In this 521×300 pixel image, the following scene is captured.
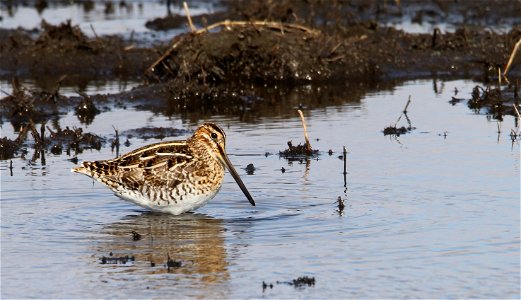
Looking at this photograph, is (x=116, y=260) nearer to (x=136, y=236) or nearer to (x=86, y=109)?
(x=136, y=236)

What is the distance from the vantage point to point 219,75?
1455cm

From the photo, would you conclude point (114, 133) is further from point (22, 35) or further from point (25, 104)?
point (22, 35)

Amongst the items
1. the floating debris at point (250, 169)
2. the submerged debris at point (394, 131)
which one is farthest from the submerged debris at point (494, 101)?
the floating debris at point (250, 169)

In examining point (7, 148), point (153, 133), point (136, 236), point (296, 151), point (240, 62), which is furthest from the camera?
point (240, 62)

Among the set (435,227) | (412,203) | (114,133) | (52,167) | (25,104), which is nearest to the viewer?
(435,227)

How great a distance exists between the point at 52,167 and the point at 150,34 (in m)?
9.05

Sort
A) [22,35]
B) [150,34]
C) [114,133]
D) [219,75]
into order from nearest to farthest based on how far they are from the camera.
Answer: [114,133]
[219,75]
[22,35]
[150,34]

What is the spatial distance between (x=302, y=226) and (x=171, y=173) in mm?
1210

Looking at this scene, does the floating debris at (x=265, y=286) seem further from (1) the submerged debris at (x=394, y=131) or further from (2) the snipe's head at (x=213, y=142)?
(1) the submerged debris at (x=394, y=131)

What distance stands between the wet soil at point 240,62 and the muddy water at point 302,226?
191 centimetres

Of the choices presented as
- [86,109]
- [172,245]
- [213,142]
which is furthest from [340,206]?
[86,109]

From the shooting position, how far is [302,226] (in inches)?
310

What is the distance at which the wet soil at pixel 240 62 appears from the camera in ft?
43.4

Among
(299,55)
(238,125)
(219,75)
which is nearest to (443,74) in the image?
(299,55)
